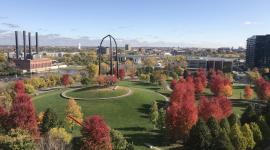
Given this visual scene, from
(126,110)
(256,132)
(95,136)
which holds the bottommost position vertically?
(126,110)

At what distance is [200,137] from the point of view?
156ft

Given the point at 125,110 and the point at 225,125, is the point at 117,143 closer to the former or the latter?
the point at 225,125

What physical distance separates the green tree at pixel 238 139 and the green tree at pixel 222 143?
1.93 meters

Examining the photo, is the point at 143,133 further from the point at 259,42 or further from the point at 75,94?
the point at 259,42

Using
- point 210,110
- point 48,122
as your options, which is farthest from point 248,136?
point 48,122

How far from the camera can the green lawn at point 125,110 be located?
61.5 meters

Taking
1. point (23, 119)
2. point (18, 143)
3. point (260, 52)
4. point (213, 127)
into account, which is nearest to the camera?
point (18, 143)

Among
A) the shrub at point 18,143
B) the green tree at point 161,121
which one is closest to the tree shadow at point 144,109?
the green tree at point 161,121

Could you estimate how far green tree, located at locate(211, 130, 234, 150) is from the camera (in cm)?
4472

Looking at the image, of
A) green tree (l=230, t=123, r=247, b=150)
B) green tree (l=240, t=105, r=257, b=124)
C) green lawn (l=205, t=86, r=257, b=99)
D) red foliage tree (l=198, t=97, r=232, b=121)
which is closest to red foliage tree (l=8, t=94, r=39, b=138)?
red foliage tree (l=198, t=97, r=232, b=121)

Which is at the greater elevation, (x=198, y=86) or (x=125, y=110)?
(x=198, y=86)

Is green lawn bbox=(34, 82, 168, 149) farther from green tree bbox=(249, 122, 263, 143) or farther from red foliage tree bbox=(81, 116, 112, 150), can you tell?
green tree bbox=(249, 122, 263, 143)

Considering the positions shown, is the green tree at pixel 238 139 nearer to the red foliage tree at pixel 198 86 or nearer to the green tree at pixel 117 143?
the green tree at pixel 117 143

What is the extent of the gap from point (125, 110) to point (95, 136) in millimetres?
36709
